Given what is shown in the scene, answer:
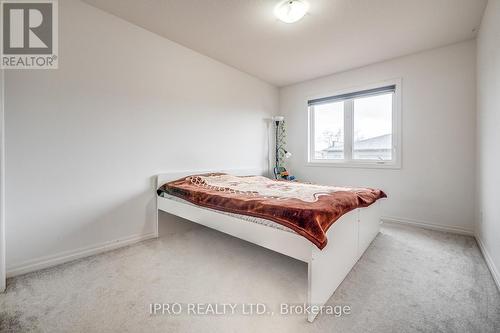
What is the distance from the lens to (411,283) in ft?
5.20

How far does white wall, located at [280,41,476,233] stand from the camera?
2590 mm

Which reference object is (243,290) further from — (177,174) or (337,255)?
(177,174)

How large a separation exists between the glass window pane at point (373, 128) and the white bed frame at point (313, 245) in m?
1.38

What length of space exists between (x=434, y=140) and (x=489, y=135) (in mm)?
911

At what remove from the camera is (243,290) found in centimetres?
152

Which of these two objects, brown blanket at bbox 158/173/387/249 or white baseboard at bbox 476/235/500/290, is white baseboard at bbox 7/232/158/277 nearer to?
brown blanket at bbox 158/173/387/249

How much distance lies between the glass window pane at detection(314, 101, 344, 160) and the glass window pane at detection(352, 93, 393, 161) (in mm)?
236

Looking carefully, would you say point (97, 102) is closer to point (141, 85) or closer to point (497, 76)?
point (141, 85)

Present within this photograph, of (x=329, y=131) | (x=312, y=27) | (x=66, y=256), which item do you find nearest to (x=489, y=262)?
(x=329, y=131)

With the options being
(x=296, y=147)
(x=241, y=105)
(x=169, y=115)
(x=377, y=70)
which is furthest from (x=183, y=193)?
(x=377, y=70)

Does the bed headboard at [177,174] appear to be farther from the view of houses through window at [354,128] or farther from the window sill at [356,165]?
the view of houses through window at [354,128]
